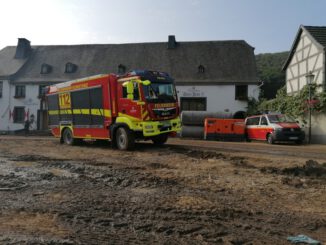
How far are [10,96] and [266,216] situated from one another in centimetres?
3910

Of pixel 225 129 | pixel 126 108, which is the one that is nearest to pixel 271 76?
pixel 225 129

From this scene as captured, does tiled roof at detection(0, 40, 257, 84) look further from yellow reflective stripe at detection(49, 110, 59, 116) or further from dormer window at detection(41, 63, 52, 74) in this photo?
yellow reflective stripe at detection(49, 110, 59, 116)

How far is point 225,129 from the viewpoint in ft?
76.7

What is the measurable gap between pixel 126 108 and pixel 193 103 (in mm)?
23059

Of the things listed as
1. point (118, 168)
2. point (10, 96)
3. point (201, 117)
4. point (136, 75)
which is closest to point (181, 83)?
point (201, 117)

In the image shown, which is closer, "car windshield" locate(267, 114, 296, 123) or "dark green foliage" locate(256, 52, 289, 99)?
"car windshield" locate(267, 114, 296, 123)

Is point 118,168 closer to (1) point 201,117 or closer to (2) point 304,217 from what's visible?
(2) point 304,217

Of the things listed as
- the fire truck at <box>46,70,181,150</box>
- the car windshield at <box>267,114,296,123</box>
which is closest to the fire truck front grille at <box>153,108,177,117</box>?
the fire truck at <box>46,70,181,150</box>

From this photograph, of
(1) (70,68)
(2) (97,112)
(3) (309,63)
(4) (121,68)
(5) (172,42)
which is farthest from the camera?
(5) (172,42)

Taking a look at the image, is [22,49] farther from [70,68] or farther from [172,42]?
[172,42]

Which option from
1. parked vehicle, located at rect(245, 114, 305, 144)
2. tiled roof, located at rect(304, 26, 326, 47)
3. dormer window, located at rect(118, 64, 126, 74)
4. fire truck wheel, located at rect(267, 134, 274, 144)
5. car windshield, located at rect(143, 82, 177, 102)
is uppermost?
tiled roof, located at rect(304, 26, 326, 47)

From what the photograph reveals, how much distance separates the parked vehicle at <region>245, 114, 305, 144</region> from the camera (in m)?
20.2

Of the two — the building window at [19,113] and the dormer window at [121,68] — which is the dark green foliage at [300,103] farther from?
the building window at [19,113]

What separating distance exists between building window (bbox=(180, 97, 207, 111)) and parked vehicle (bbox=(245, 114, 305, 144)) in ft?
47.3
